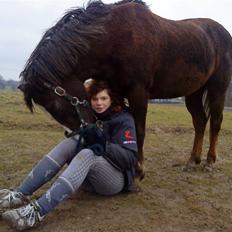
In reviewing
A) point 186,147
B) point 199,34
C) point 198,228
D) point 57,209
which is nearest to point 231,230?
point 198,228

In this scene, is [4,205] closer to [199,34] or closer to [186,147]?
[199,34]

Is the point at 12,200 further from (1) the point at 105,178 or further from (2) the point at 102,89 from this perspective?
(2) the point at 102,89

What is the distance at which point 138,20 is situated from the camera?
13.0ft

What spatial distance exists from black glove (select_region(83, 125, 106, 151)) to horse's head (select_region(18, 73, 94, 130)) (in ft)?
0.28

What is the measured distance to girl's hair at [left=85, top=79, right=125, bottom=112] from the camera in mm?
3654

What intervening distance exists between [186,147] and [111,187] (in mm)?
3461

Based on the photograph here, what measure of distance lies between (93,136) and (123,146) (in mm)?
301

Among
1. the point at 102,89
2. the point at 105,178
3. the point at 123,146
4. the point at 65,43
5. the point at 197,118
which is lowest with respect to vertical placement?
the point at 197,118

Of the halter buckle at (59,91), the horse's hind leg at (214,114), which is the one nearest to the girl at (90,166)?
the halter buckle at (59,91)

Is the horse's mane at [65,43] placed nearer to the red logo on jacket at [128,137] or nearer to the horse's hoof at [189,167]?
the red logo on jacket at [128,137]

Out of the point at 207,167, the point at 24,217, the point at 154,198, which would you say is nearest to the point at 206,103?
the point at 207,167

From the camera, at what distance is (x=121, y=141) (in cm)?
352

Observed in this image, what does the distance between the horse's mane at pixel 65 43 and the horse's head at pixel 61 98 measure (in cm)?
5

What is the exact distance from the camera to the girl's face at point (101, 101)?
3645 mm
